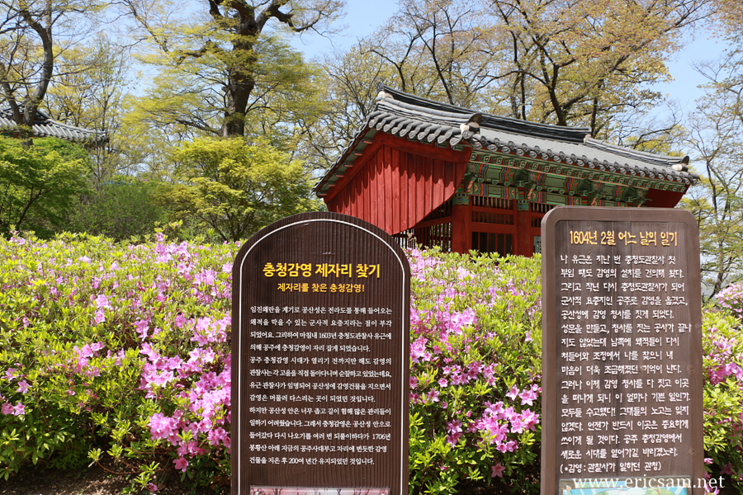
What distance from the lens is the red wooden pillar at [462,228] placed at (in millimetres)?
8914

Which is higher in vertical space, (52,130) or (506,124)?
(52,130)

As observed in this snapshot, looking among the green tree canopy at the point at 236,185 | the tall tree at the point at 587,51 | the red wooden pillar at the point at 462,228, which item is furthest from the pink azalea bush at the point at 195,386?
the tall tree at the point at 587,51

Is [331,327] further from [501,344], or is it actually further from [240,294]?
[501,344]

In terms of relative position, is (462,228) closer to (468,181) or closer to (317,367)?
(468,181)

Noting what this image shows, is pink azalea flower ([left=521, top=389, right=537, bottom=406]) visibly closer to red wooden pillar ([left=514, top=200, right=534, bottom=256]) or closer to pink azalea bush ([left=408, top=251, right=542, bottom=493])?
pink azalea bush ([left=408, top=251, right=542, bottom=493])

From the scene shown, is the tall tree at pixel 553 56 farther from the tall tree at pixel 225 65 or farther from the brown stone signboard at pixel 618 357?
the brown stone signboard at pixel 618 357

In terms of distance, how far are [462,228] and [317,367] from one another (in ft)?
22.9

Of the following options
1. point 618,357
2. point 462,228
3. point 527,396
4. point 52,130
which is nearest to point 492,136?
point 462,228

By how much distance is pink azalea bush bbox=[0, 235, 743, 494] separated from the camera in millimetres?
2730

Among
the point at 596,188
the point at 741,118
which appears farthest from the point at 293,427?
the point at 741,118

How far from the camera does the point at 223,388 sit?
9.00 ft

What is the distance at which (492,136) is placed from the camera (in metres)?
10.5

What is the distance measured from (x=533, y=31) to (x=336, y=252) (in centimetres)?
2099

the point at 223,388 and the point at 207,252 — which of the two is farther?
the point at 207,252
